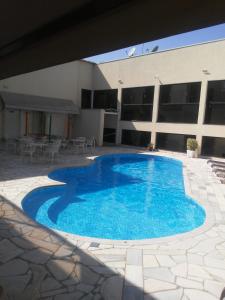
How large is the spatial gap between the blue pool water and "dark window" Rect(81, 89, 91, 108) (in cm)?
1320

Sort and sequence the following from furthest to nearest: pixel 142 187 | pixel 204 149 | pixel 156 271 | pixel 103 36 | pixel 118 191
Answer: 1. pixel 204 149
2. pixel 142 187
3. pixel 118 191
4. pixel 156 271
5. pixel 103 36

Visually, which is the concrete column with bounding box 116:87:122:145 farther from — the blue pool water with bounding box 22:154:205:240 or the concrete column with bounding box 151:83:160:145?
the blue pool water with bounding box 22:154:205:240

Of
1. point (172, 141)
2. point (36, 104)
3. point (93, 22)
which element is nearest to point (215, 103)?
point (172, 141)

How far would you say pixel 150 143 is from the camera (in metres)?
22.4

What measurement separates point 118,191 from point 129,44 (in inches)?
344

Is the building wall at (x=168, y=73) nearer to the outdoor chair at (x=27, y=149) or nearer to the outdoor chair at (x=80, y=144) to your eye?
the outdoor chair at (x=80, y=144)

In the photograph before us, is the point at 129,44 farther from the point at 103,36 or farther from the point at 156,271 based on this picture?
the point at 156,271

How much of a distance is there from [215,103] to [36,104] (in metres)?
13.6

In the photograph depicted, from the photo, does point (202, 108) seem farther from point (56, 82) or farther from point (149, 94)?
point (56, 82)

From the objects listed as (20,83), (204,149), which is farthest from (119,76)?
(204,149)

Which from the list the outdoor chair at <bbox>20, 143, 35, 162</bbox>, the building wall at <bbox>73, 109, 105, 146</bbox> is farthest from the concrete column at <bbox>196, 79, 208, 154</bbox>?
the outdoor chair at <bbox>20, 143, 35, 162</bbox>

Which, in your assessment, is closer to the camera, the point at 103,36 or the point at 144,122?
the point at 103,36

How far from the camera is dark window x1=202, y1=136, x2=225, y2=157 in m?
18.8

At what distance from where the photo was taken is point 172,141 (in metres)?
21.6
